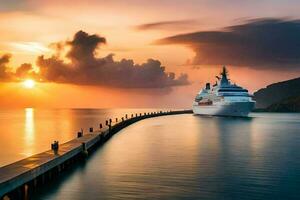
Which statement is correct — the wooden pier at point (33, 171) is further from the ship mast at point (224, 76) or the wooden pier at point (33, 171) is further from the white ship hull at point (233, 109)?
the ship mast at point (224, 76)

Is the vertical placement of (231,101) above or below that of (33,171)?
above

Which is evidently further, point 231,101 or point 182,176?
point 231,101

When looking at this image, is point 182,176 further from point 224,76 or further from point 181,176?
point 224,76

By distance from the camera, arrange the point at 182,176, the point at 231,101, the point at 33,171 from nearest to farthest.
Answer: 1. the point at 33,171
2. the point at 182,176
3. the point at 231,101

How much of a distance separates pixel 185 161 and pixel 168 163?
247 centimetres

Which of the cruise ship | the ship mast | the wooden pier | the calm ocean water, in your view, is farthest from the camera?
the ship mast

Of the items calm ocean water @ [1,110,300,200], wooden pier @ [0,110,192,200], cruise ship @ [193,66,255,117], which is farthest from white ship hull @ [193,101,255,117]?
wooden pier @ [0,110,192,200]

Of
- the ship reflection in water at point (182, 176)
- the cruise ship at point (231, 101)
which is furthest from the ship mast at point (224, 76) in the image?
the ship reflection in water at point (182, 176)

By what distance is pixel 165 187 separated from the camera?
29078 mm

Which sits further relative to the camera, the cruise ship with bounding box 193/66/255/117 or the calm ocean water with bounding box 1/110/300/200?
the cruise ship with bounding box 193/66/255/117

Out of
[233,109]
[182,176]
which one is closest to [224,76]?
[233,109]

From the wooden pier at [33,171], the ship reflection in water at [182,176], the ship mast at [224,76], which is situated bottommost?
the ship reflection in water at [182,176]

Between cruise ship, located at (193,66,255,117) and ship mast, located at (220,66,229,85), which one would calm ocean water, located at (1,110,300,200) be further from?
ship mast, located at (220,66,229,85)

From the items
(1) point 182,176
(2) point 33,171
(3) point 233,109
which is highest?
(3) point 233,109
